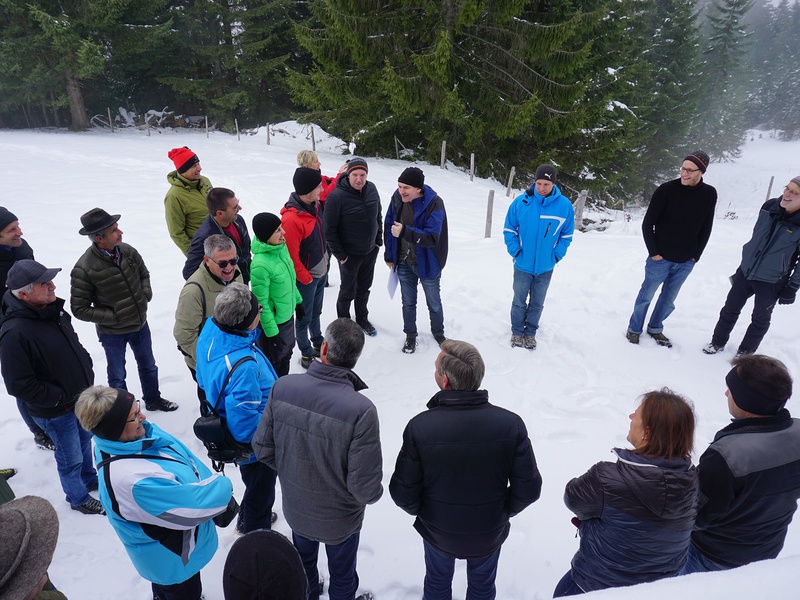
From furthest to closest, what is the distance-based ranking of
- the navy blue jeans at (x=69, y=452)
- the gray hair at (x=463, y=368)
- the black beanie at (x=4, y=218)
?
the black beanie at (x=4, y=218) < the navy blue jeans at (x=69, y=452) < the gray hair at (x=463, y=368)

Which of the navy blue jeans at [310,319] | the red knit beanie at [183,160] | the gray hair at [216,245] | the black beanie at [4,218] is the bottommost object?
the navy blue jeans at [310,319]

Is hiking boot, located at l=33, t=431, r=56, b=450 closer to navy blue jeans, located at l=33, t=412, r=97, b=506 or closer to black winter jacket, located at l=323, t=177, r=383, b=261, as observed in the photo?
navy blue jeans, located at l=33, t=412, r=97, b=506

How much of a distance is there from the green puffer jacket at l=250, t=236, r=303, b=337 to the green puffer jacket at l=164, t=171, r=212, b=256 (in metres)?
1.26

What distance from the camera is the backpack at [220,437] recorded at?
8.48 feet

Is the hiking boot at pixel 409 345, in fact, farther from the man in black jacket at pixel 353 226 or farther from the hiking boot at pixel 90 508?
the hiking boot at pixel 90 508

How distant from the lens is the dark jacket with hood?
187cm

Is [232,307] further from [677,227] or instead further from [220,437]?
[677,227]

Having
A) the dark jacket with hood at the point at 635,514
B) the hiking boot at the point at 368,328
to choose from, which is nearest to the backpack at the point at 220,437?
the dark jacket with hood at the point at 635,514

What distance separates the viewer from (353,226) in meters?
4.87

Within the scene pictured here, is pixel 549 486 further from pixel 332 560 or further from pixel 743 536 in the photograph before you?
pixel 332 560

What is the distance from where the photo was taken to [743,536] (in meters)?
2.17

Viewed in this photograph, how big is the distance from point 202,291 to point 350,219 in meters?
1.89

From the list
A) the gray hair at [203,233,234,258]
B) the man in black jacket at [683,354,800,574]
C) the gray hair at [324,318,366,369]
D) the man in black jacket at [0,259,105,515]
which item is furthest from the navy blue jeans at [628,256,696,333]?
the man in black jacket at [0,259,105,515]

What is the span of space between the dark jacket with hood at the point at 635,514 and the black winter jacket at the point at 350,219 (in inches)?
135
